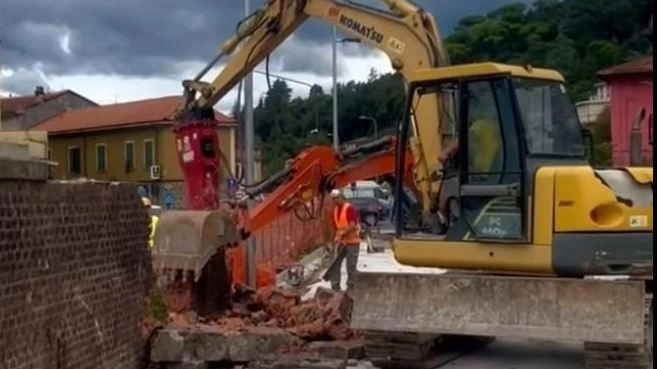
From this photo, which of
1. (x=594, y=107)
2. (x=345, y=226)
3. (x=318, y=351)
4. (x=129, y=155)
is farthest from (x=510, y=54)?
(x=318, y=351)

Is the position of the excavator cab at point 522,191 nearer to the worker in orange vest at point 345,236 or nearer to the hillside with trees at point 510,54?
the worker in orange vest at point 345,236

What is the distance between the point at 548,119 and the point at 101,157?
187ft

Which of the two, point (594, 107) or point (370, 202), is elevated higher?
point (594, 107)

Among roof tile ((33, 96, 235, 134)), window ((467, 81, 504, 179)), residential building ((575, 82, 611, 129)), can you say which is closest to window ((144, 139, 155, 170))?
roof tile ((33, 96, 235, 134))

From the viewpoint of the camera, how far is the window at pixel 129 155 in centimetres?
6525

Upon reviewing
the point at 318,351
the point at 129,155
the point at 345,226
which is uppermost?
the point at 129,155

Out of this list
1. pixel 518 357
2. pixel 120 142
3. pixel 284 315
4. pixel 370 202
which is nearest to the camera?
pixel 518 357

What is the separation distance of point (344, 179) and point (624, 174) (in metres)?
4.98

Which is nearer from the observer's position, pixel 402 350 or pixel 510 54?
pixel 402 350

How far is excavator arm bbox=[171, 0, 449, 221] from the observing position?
13.5 meters

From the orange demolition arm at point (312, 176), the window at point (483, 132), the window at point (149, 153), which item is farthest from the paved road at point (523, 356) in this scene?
the window at point (149, 153)

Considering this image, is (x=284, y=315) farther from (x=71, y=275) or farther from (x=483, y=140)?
(x=71, y=275)

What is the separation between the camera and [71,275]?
10.9 meters

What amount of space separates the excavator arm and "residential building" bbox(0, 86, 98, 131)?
50063mm
